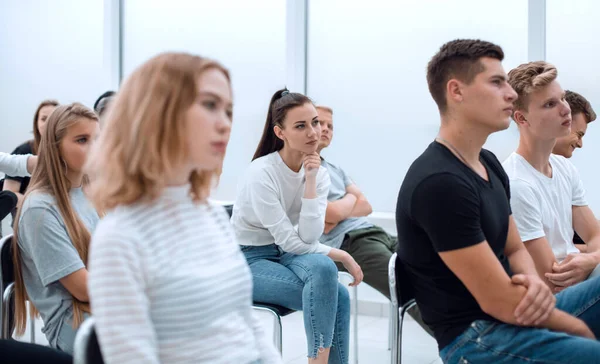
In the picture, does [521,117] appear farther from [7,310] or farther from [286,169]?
[7,310]

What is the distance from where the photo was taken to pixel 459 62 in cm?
181

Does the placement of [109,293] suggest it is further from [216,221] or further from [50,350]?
[50,350]

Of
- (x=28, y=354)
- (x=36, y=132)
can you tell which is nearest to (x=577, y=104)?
(x=28, y=354)

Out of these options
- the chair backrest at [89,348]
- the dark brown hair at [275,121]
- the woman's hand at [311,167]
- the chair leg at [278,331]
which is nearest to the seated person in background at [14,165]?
the dark brown hair at [275,121]

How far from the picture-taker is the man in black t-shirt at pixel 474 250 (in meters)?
1.54

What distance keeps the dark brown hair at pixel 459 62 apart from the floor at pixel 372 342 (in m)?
1.75

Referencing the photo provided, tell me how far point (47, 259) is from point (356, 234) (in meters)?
1.71

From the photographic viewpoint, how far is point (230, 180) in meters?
4.79

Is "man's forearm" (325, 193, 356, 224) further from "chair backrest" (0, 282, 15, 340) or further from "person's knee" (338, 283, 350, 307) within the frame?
"chair backrest" (0, 282, 15, 340)

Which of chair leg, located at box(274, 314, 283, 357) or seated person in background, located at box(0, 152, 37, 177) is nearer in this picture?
chair leg, located at box(274, 314, 283, 357)

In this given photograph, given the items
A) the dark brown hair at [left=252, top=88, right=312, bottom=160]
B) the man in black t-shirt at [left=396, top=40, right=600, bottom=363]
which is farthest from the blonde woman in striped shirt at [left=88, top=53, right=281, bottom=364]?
the dark brown hair at [left=252, top=88, right=312, bottom=160]

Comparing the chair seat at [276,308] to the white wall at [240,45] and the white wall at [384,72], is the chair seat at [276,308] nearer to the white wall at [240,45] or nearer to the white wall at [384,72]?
the white wall at [384,72]

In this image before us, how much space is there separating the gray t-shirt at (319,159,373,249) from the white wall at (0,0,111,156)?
2295 millimetres

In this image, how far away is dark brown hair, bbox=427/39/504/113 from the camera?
179 centimetres
